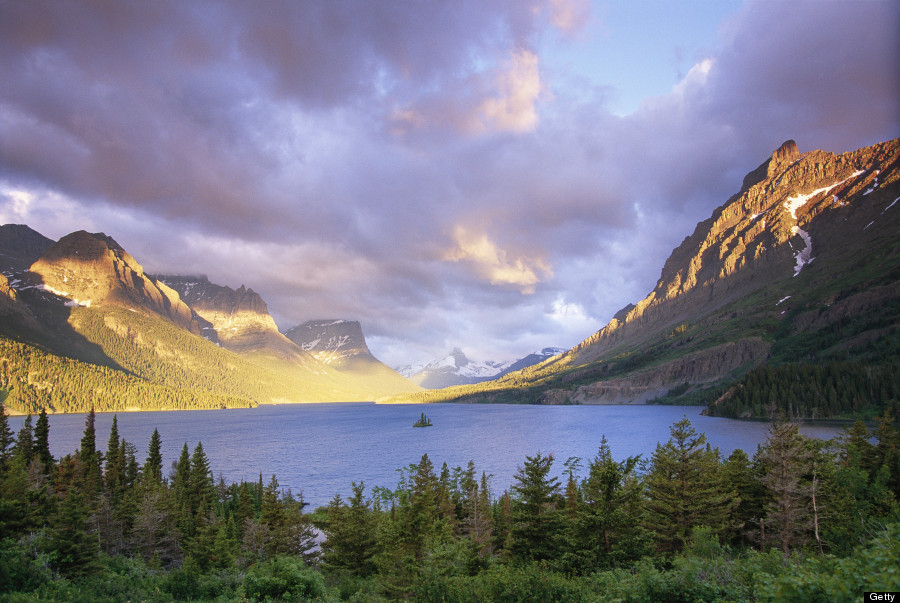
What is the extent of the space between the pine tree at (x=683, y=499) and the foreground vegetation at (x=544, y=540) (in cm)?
15

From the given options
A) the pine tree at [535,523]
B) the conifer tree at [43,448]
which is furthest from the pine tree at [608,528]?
the conifer tree at [43,448]

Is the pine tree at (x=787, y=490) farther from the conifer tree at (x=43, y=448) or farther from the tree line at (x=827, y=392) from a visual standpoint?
the tree line at (x=827, y=392)

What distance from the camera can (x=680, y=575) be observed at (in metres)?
16.4

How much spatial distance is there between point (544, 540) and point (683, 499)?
42.9ft

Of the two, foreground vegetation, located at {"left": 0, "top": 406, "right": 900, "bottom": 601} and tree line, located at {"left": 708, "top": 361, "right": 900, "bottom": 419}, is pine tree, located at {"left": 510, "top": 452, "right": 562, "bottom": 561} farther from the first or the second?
tree line, located at {"left": 708, "top": 361, "right": 900, "bottom": 419}

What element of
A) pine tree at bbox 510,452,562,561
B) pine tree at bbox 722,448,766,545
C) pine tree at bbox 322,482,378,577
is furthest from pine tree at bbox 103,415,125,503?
pine tree at bbox 722,448,766,545

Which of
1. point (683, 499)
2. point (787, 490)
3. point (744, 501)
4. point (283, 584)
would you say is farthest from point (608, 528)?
point (283, 584)

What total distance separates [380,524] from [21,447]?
64864 mm

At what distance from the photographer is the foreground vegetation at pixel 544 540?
18.1m

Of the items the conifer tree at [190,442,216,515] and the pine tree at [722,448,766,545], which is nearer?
the pine tree at [722,448,766,545]

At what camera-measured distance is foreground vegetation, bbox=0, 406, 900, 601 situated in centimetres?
1811

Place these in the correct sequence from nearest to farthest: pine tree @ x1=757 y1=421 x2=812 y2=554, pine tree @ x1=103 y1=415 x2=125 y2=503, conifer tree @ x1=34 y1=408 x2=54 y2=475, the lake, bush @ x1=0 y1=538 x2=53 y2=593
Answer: bush @ x1=0 y1=538 x2=53 y2=593 < pine tree @ x1=757 y1=421 x2=812 y2=554 < conifer tree @ x1=34 y1=408 x2=54 y2=475 < pine tree @ x1=103 y1=415 x2=125 y2=503 < the lake

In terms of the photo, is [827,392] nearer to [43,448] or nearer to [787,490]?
[787,490]

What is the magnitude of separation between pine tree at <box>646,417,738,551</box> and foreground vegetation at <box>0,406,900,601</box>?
0.49 feet
